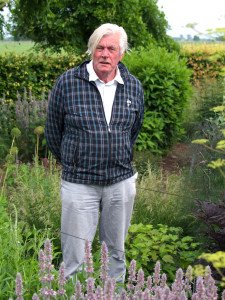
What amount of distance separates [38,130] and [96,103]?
106 inches

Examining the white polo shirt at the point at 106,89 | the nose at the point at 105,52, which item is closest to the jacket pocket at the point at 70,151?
the white polo shirt at the point at 106,89

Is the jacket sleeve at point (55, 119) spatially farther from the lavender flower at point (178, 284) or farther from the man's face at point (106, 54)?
the lavender flower at point (178, 284)

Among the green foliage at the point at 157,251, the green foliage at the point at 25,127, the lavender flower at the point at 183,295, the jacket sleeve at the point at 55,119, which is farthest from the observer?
the green foliage at the point at 25,127

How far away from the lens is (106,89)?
2973 mm

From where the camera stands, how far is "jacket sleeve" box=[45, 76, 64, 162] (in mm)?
2994

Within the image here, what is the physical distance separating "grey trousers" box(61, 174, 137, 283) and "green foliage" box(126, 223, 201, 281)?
0.57 metres

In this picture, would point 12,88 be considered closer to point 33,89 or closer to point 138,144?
point 33,89

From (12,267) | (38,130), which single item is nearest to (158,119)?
(38,130)

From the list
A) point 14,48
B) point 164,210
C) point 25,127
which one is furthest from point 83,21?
point 164,210

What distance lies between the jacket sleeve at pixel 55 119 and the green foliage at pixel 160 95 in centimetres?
418

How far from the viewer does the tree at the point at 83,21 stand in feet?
41.8

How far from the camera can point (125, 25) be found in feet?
41.5

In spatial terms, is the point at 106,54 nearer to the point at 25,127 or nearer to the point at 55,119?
the point at 55,119

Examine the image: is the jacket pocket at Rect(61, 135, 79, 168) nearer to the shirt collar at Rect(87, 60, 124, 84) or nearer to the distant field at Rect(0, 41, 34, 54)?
the shirt collar at Rect(87, 60, 124, 84)
